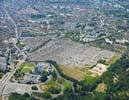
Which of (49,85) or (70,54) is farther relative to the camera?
(70,54)

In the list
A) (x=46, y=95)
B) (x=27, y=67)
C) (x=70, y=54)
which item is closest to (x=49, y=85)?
(x=46, y=95)

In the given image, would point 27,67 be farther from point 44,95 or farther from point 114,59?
point 114,59

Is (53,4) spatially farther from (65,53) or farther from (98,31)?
(65,53)

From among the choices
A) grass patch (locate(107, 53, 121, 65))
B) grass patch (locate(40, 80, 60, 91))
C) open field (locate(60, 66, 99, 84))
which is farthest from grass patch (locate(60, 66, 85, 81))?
grass patch (locate(107, 53, 121, 65))

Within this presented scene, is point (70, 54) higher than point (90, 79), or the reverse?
point (70, 54)

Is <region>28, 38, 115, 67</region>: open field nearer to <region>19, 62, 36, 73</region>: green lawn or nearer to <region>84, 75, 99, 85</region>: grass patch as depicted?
<region>19, 62, 36, 73</region>: green lawn

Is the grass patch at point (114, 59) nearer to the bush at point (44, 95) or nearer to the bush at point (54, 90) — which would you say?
the bush at point (54, 90)

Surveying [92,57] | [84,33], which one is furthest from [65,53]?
[84,33]

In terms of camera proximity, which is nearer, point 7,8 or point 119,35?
point 119,35
